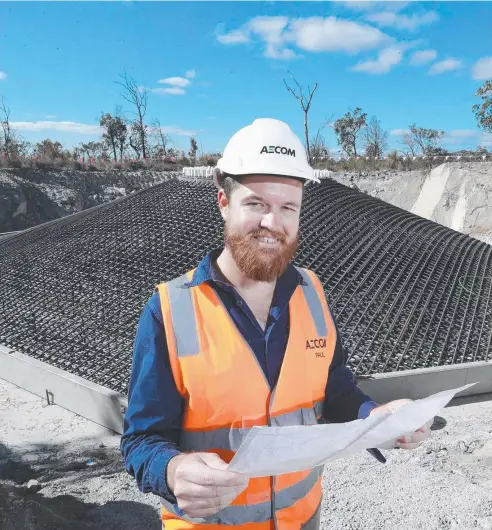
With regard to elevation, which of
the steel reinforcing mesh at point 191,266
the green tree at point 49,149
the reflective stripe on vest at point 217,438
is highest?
the green tree at point 49,149

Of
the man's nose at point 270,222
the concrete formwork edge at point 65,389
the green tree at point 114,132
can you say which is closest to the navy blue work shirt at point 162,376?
the man's nose at point 270,222

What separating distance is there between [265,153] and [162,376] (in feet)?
2.57

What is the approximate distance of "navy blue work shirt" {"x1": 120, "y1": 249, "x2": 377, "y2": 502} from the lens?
1354 millimetres

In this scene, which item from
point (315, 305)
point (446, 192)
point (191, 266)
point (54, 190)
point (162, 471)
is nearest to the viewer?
point (162, 471)

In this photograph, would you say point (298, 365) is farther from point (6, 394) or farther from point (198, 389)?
point (6, 394)

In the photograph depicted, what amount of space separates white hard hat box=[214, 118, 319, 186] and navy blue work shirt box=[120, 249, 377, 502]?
0.36 meters

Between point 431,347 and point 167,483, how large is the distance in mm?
4491

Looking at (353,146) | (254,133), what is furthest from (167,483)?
(353,146)

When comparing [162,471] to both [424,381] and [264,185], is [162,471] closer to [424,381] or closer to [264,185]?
[264,185]

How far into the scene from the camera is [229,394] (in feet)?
4.83

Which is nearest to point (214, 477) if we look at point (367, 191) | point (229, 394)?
point (229, 394)

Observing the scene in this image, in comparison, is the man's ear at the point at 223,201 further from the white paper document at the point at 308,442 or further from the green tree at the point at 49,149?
the green tree at the point at 49,149

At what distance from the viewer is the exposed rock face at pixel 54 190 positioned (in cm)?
2111

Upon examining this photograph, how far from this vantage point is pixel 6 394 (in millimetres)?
4914
